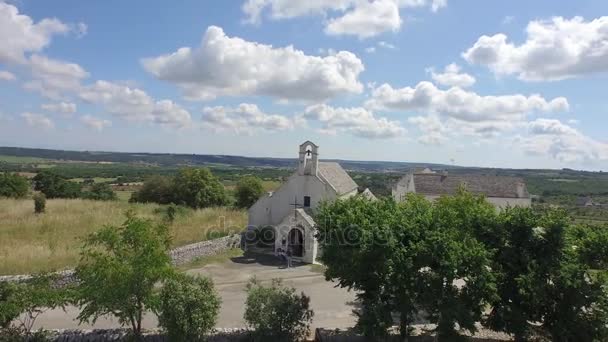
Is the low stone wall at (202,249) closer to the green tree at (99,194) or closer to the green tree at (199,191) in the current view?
the green tree at (199,191)

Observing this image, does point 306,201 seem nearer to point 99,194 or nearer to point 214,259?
point 214,259

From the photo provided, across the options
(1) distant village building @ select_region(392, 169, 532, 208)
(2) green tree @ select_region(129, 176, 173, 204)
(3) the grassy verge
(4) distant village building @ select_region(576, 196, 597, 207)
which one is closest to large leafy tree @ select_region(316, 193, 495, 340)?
(3) the grassy verge

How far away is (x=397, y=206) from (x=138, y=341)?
11262 mm

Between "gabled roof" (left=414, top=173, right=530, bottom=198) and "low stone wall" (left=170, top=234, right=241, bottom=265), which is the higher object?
"gabled roof" (left=414, top=173, right=530, bottom=198)

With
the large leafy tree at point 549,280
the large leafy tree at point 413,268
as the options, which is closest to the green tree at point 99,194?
the large leafy tree at point 413,268

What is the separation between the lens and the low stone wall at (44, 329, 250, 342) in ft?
51.8

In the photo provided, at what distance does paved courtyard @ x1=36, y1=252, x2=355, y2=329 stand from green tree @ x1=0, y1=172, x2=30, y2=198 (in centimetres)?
4428

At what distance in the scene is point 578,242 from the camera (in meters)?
16.3

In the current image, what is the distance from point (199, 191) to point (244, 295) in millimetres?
31644

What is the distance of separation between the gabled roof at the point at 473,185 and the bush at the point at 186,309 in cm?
3793

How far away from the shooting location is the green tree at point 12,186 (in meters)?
58.8

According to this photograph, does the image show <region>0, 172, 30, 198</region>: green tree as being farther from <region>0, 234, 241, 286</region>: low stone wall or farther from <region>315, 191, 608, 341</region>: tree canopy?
<region>315, 191, 608, 341</region>: tree canopy

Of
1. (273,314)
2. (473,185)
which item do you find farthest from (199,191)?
(273,314)

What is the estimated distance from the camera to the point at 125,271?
1383 cm
